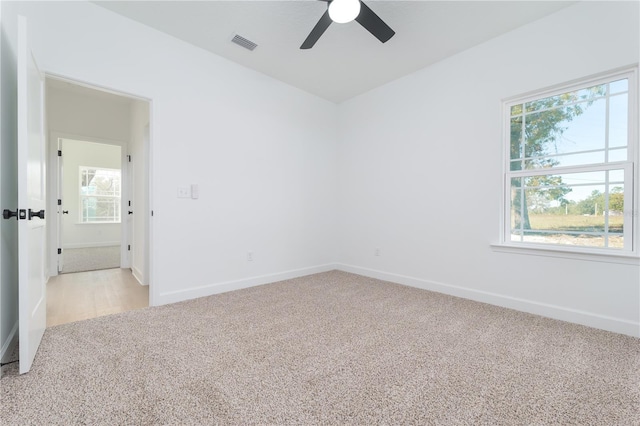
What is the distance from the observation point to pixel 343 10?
198 centimetres

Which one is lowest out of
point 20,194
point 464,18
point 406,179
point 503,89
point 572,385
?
point 572,385

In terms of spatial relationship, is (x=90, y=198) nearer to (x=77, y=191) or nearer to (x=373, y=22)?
(x=77, y=191)

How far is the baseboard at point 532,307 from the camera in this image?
2.16 metres

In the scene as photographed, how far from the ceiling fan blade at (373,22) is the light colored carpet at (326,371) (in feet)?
7.64

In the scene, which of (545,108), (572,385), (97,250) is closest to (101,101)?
(97,250)

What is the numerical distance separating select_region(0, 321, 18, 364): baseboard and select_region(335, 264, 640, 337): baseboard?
3.44m

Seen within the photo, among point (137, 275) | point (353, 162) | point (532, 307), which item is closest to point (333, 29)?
point (353, 162)

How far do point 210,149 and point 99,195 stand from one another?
6.17 meters

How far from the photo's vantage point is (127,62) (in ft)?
8.35

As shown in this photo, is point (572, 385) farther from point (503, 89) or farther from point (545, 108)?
point (503, 89)

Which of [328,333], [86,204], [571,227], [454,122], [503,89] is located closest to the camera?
[328,333]

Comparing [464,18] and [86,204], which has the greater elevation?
[464,18]

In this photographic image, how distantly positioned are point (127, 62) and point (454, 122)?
3276mm

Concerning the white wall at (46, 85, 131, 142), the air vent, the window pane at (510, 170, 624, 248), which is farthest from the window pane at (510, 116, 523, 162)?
the white wall at (46, 85, 131, 142)
